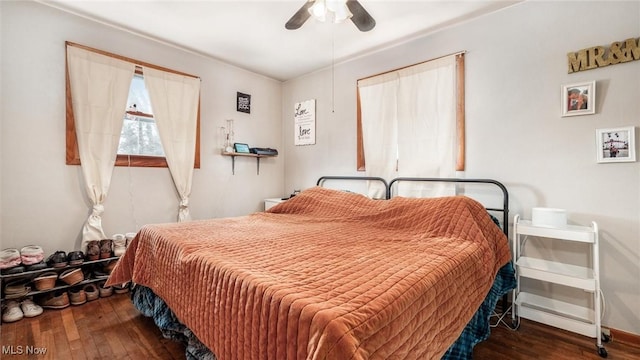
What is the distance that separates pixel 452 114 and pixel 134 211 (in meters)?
3.19

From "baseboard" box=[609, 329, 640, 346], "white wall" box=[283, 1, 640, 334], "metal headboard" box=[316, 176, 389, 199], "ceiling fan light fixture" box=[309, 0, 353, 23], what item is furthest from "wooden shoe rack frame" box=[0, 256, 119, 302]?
"baseboard" box=[609, 329, 640, 346]

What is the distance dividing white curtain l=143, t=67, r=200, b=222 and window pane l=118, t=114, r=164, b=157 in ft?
0.33

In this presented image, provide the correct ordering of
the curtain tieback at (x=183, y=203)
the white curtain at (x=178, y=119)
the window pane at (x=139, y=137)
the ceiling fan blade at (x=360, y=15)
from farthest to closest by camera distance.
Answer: the curtain tieback at (x=183, y=203)
the white curtain at (x=178, y=119)
the window pane at (x=139, y=137)
the ceiling fan blade at (x=360, y=15)

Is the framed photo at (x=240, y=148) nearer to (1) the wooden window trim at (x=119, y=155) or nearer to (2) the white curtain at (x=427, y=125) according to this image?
(1) the wooden window trim at (x=119, y=155)

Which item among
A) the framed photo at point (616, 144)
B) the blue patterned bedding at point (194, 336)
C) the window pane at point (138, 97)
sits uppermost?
the window pane at point (138, 97)

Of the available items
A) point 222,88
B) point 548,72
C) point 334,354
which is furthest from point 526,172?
point 222,88

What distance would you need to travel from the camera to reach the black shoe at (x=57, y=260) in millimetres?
2176

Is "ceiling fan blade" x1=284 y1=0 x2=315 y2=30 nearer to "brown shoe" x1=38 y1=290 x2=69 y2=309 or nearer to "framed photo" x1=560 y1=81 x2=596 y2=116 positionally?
"framed photo" x1=560 y1=81 x2=596 y2=116

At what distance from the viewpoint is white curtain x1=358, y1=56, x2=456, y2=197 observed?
2.57 meters

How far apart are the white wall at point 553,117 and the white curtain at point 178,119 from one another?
243 centimetres

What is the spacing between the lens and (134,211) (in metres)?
2.76

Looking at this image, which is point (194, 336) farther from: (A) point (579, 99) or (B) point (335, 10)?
(A) point (579, 99)

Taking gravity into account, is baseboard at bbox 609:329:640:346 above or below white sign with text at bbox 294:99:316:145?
below

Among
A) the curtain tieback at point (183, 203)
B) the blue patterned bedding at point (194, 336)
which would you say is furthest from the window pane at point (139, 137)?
the blue patterned bedding at point (194, 336)
